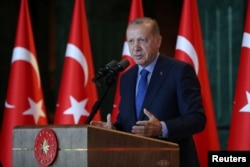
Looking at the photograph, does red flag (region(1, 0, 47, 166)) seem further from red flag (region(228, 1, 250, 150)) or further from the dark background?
red flag (region(228, 1, 250, 150))

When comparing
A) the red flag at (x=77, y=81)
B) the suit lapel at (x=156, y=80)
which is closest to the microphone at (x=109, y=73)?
the suit lapel at (x=156, y=80)

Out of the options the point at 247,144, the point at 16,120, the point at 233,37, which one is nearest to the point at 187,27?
the point at 233,37

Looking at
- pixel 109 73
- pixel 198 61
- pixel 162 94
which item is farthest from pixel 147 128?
pixel 198 61

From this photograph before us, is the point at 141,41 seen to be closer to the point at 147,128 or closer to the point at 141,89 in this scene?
the point at 141,89

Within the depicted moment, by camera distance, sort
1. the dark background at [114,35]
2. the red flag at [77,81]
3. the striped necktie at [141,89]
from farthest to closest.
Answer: the dark background at [114,35] → the red flag at [77,81] → the striped necktie at [141,89]

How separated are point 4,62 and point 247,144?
304 centimetres

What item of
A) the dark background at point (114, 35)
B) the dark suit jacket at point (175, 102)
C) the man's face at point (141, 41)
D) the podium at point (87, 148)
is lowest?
the podium at point (87, 148)

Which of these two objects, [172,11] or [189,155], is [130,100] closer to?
[189,155]

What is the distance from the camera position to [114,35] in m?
6.60

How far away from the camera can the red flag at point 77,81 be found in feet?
17.5

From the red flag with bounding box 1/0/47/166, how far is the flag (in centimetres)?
137

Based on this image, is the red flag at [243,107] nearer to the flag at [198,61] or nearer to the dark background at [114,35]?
the flag at [198,61]

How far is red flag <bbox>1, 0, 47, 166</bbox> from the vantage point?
548cm

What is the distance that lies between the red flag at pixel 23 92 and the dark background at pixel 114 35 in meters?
0.93
